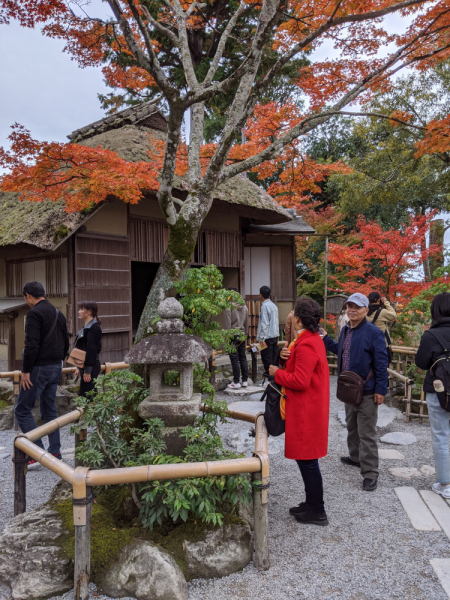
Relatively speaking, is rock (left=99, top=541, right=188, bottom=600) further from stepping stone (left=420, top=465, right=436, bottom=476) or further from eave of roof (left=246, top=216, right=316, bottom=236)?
eave of roof (left=246, top=216, right=316, bottom=236)

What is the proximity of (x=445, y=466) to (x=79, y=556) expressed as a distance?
3.06 metres

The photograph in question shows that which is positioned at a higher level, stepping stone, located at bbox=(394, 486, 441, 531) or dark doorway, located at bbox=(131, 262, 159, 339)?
dark doorway, located at bbox=(131, 262, 159, 339)

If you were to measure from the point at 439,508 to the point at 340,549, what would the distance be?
1.15 m

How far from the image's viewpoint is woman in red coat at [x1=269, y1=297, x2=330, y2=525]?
306 cm

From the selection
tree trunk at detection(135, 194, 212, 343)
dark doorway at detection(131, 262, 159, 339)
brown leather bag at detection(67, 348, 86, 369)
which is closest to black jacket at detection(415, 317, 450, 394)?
tree trunk at detection(135, 194, 212, 343)

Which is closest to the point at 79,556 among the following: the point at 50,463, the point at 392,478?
the point at 50,463

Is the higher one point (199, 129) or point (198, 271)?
point (199, 129)

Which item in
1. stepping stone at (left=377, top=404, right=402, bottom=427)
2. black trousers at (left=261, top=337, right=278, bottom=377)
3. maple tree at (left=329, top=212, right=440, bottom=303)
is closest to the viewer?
stepping stone at (left=377, top=404, right=402, bottom=427)

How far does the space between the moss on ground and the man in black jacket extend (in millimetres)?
1512

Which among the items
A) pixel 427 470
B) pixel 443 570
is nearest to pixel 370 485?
pixel 427 470

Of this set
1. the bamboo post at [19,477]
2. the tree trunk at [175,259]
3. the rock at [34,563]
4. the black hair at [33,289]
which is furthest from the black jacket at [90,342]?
the rock at [34,563]

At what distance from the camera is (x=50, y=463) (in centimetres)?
268

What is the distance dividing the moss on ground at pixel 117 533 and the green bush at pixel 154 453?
7cm

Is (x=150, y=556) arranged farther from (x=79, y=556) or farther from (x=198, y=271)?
(x=198, y=271)
